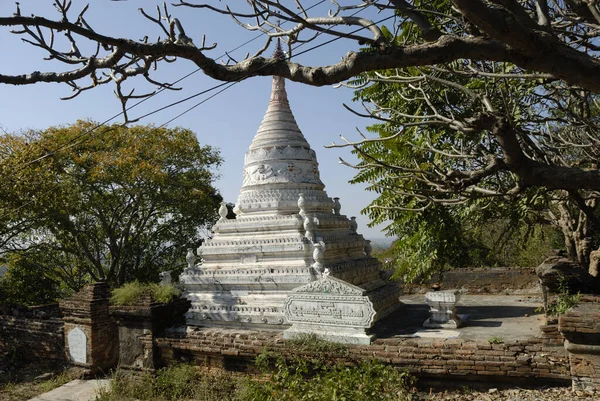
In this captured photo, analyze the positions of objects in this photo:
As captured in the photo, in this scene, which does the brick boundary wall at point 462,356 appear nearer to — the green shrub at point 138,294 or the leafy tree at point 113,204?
the green shrub at point 138,294

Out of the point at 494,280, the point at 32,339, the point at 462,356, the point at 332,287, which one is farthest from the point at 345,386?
the point at 494,280

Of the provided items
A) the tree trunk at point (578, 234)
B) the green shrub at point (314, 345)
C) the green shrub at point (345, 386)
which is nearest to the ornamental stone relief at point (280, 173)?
the green shrub at point (314, 345)

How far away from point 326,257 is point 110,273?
1226 cm

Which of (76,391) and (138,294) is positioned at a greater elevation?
(138,294)

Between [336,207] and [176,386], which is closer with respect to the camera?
[176,386]

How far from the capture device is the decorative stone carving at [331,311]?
8188 millimetres

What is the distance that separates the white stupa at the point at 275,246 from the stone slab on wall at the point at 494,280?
3.22m

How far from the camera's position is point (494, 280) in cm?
1444

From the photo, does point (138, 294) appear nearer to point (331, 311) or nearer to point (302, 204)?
point (302, 204)

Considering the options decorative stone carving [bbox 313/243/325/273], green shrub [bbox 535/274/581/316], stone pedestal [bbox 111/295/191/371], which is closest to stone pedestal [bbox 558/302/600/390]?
green shrub [bbox 535/274/581/316]

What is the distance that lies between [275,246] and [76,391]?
16.7 feet

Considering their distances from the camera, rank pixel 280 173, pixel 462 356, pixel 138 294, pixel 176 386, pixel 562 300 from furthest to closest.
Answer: pixel 280 173 → pixel 138 294 → pixel 176 386 → pixel 562 300 → pixel 462 356

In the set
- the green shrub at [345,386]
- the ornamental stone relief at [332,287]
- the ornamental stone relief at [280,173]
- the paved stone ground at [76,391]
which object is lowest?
the paved stone ground at [76,391]

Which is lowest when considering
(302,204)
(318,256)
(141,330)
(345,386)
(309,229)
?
(345,386)
